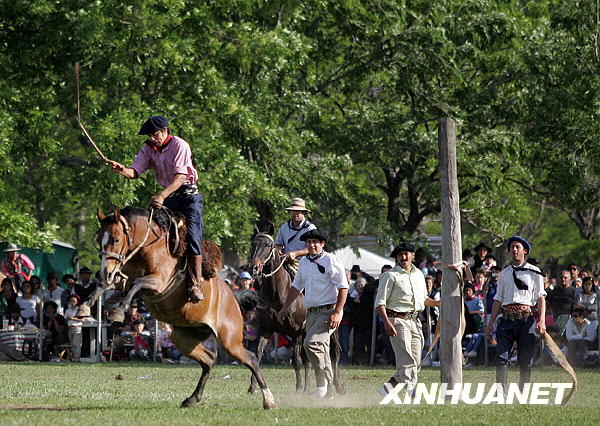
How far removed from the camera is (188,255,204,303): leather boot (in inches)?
482

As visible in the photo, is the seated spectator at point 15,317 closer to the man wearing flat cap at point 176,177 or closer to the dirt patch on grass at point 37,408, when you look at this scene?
the dirt patch on grass at point 37,408

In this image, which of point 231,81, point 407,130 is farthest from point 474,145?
point 231,81

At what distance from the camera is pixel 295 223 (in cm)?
1667

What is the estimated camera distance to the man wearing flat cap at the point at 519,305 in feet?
45.6

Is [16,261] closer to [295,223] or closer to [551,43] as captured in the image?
[295,223]

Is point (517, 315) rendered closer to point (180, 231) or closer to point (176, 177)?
point (180, 231)

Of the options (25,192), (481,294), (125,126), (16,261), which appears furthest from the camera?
(25,192)

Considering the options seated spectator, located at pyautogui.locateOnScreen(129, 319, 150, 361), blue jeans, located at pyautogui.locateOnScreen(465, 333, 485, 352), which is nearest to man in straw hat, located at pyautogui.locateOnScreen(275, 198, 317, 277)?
blue jeans, located at pyautogui.locateOnScreen(465, 333, 485, 352)

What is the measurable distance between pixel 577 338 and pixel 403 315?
8.52m

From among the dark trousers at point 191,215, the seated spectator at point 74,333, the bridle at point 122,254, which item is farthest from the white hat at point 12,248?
the bridle at point 122,254

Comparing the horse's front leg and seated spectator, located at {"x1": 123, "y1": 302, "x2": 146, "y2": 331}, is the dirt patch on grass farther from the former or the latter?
seated spectator, located at {"x1": 123, "y1": 302, "x2": 146, "y2": 331}

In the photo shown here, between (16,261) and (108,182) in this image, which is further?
(16,261)

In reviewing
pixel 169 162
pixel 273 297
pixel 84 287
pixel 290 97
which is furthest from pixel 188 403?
pixel 290 97

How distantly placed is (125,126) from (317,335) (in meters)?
Result: 10.9
